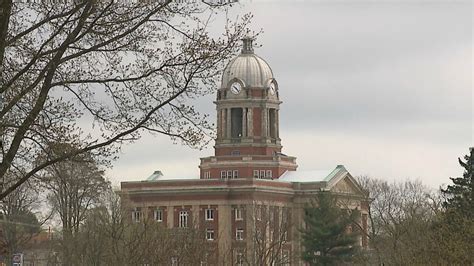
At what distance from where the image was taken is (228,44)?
70.6ft

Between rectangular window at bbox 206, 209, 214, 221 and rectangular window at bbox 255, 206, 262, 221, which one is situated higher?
rectangular window at bbox 206, 209, 214, 221

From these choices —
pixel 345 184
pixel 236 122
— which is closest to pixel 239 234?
pixel 236 122

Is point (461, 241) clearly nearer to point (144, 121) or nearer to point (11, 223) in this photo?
point (144, 121)

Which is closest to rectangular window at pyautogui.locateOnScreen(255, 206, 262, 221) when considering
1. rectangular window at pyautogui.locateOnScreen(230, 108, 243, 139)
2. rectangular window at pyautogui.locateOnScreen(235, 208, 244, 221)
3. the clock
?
rectangular window at pyautogui.locateOnScreen(235, 208, 244, 221)

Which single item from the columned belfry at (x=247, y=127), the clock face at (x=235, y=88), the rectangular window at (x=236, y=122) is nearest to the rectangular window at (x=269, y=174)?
the columned belfry at (x=247, y=127)

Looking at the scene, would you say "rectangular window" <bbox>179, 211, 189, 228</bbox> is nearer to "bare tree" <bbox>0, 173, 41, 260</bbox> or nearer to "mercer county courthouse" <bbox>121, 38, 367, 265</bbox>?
"mercer county courthouse" <bbox>121, 38, 367, 265</bbox>

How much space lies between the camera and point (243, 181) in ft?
383

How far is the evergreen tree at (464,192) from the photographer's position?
5189cm

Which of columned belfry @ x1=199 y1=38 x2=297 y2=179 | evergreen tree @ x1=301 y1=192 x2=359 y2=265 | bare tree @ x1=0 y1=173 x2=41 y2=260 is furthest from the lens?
columned belfry @ x1=199 y1=38 x2=297 y2=179

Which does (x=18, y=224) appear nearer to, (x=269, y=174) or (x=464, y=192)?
(x=464, y=192)

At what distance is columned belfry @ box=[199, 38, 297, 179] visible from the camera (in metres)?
122

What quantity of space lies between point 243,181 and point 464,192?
199 feet

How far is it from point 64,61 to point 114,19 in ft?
3.36

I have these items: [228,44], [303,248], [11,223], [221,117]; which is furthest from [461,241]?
[221,117]
